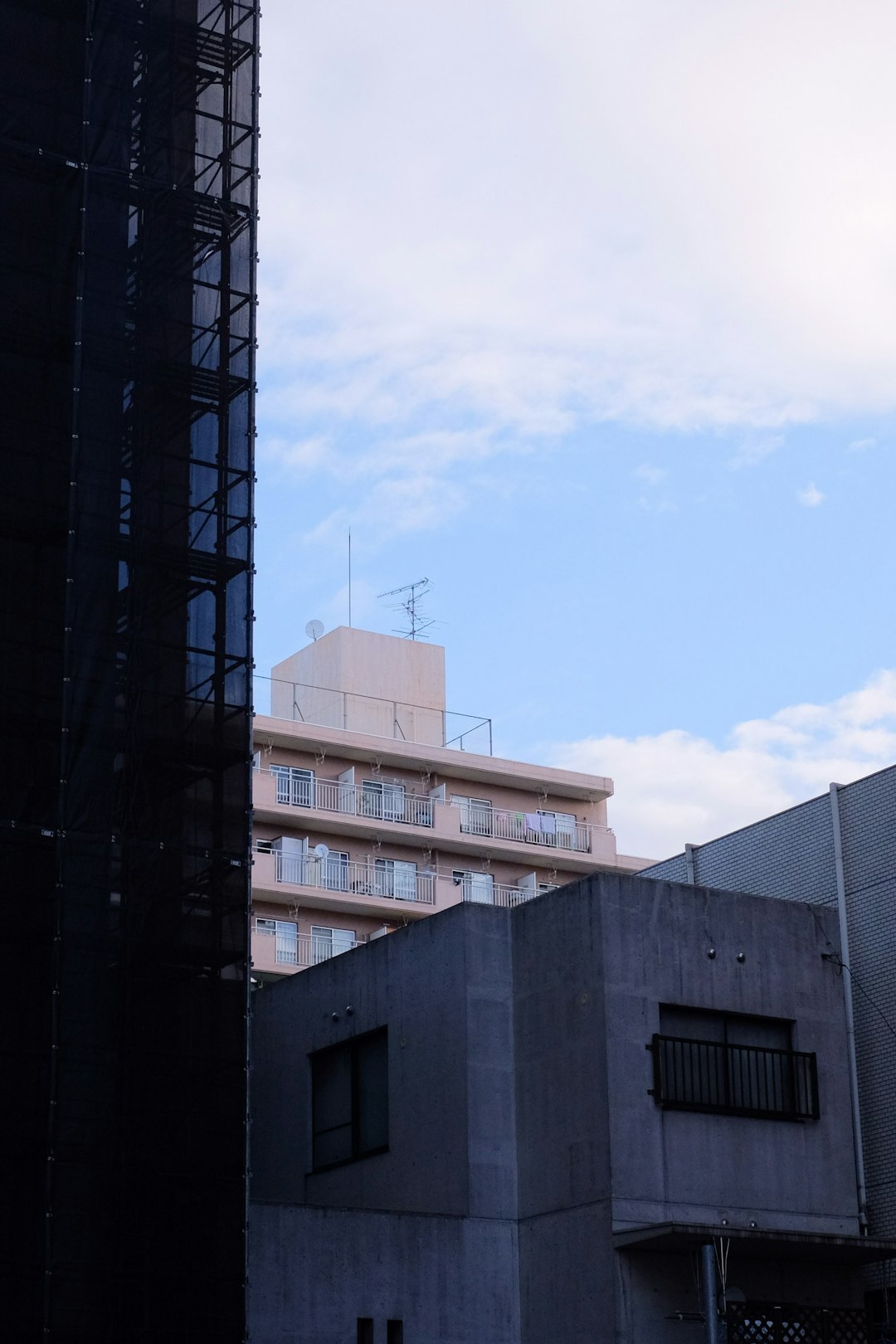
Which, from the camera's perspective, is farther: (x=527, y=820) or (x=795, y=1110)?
(x=527, y=820)

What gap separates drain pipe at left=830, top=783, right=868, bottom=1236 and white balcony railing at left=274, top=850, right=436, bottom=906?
1498 inches

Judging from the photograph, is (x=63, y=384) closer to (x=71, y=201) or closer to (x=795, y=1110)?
(x=71, y=201)

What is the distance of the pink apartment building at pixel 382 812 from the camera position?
68062mm

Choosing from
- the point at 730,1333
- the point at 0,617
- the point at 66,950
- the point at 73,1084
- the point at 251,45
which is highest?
the point at 251,45

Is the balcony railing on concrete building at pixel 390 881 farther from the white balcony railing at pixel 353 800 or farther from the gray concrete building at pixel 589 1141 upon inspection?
the gray concrete building at pixel 589 1141

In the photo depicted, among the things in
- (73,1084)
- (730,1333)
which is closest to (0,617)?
(73,1084)

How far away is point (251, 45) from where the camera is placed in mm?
30156

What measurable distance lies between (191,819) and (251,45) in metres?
11.8

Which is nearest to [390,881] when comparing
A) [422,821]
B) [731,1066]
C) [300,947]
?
A: [422,821]

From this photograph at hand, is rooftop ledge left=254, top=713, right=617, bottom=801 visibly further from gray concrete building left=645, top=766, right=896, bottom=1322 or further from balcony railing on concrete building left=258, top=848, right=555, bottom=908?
gray concrete building left=645, top=766, right=896, bottom=1322

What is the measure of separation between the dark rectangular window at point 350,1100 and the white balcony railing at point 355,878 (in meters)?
36.2

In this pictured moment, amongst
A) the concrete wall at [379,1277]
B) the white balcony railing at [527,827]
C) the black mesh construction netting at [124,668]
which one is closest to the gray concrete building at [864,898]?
the concrete wall at [379,1277]

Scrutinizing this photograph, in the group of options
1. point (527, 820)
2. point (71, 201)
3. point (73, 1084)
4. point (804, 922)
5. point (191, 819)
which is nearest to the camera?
point (73, 1084)

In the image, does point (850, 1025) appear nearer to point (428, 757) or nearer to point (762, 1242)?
point (762, 1242)
